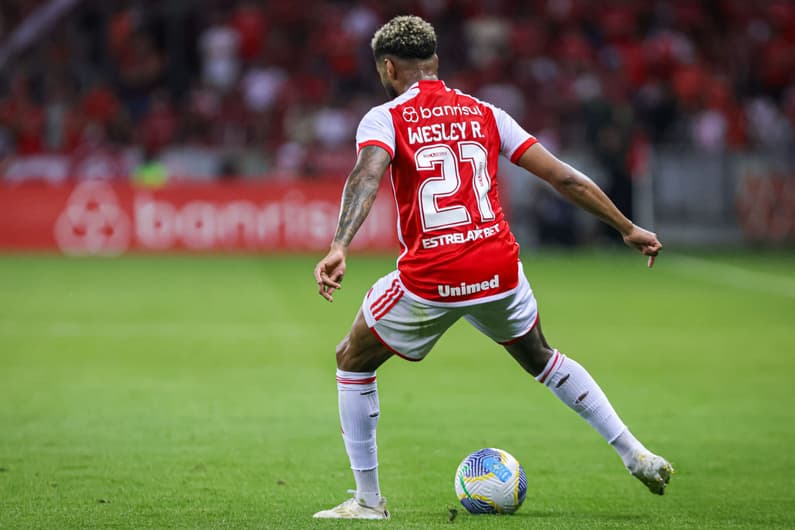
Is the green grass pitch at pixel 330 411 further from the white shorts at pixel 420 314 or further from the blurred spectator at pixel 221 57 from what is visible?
the blurred spectator at pixel 221 57

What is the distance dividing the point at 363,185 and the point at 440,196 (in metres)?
0.36

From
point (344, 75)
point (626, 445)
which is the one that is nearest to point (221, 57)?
point (344, 75)

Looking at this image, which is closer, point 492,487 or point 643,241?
point 492,487

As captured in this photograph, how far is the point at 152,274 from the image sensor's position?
62.0 ft

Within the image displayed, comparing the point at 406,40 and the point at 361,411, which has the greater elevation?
the point at 406,40

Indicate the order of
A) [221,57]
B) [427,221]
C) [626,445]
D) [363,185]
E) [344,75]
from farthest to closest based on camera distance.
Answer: [221,57] → [344,75] → [626,445] → [427,221] → [363,185]

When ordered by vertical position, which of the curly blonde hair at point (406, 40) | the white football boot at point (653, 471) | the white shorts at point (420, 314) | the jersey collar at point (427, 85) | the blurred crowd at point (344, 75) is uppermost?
the blurred crowd at point (344, 75)

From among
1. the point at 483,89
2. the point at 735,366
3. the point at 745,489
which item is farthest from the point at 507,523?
the point at 483,89

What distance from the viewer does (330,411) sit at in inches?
338

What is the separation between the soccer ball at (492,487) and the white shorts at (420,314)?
0.61 metres

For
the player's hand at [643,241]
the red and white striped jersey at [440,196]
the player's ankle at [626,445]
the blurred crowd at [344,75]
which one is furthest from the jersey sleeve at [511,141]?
the blurred crowd at [344,75]

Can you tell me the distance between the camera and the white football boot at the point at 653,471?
5.66 meters

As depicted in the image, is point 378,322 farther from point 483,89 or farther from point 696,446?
point 483,89

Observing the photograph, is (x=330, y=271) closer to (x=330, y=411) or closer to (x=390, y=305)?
(x=390, y=305)
